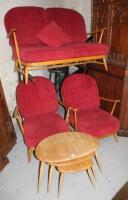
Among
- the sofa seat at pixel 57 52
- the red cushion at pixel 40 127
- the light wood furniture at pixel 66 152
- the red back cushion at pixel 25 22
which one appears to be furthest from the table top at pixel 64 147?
the red back cushion at pixel 25 22

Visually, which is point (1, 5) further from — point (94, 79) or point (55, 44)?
point (94, 79)

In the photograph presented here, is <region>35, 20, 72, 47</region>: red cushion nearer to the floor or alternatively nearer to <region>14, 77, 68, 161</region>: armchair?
<region>14, 77, 68, 161</region>: armchair

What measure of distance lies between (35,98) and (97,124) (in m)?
0.90

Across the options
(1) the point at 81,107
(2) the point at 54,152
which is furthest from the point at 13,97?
(2) the point at 54,152

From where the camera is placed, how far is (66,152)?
1931 mm

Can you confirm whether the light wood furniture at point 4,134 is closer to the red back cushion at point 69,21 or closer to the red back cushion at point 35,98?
the red back cushion at point 35,98

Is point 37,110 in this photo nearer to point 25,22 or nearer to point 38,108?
point 38,108

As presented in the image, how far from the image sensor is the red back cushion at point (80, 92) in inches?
115

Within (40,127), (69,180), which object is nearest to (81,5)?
(40,127)

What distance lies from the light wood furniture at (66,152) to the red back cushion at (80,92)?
0.83m

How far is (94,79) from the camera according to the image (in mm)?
3127

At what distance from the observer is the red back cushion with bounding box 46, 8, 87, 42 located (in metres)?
2.82

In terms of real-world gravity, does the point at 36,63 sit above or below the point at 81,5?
below

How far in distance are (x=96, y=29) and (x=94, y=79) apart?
2.44ft
